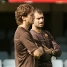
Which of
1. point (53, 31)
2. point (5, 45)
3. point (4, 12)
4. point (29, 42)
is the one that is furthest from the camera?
point (4, 12)

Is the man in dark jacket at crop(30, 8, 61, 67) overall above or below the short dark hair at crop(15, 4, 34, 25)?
below

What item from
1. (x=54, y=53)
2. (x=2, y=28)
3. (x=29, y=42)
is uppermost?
(x=29, y=42)

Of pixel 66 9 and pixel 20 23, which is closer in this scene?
pixel 20 23

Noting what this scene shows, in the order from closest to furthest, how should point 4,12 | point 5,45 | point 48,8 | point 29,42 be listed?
point 29,42, point 5,45, point 48,8, point 4,12

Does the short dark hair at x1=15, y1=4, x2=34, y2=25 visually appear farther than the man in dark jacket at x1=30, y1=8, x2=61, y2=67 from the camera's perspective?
No

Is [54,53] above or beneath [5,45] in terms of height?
above

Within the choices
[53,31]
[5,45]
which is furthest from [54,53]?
[53,31]

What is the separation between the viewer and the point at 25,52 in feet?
12.9

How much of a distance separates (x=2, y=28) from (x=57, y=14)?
3.34 metres

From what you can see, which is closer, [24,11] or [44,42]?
[24,11]

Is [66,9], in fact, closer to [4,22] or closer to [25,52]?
[4,22]

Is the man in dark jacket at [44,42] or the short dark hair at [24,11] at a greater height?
the short dark hair at [24,11]

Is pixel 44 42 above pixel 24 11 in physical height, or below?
below

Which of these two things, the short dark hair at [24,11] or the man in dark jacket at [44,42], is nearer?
the short dark hair at [24,11]
